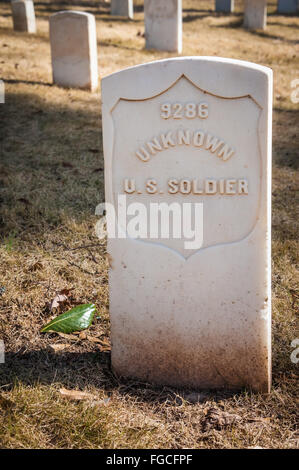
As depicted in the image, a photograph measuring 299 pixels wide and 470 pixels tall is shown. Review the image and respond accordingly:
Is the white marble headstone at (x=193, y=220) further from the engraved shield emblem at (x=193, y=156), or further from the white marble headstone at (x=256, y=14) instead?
the white marble headstone at (x=256, y=14)

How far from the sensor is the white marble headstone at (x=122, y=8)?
41.2 ft

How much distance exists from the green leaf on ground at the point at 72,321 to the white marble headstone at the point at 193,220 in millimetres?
295

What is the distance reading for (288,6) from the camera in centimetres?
1473

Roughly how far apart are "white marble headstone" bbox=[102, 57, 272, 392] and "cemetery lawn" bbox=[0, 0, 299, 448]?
16 centimetres

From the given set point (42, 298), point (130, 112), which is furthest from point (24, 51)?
point (130, 112)

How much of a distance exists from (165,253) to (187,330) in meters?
0.35

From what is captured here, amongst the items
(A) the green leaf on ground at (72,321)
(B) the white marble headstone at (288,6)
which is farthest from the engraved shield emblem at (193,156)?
(B) the white marble headstone at (288,6)

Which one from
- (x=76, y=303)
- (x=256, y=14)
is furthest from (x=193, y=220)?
(x=256, y=14)

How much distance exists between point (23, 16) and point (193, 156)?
8831 millimetres

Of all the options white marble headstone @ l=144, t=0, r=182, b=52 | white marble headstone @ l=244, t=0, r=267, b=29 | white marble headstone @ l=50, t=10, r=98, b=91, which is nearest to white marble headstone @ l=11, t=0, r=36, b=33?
white marble headstone @ l=144, t=0, r=182, b=52

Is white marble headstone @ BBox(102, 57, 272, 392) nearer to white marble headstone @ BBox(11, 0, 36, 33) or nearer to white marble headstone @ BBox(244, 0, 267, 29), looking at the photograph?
white marble headstone @ BBox(11, 0, 36, 33)

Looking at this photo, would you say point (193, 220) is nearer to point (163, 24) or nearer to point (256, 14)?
point (163, 24)

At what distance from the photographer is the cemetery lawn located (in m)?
2.04
